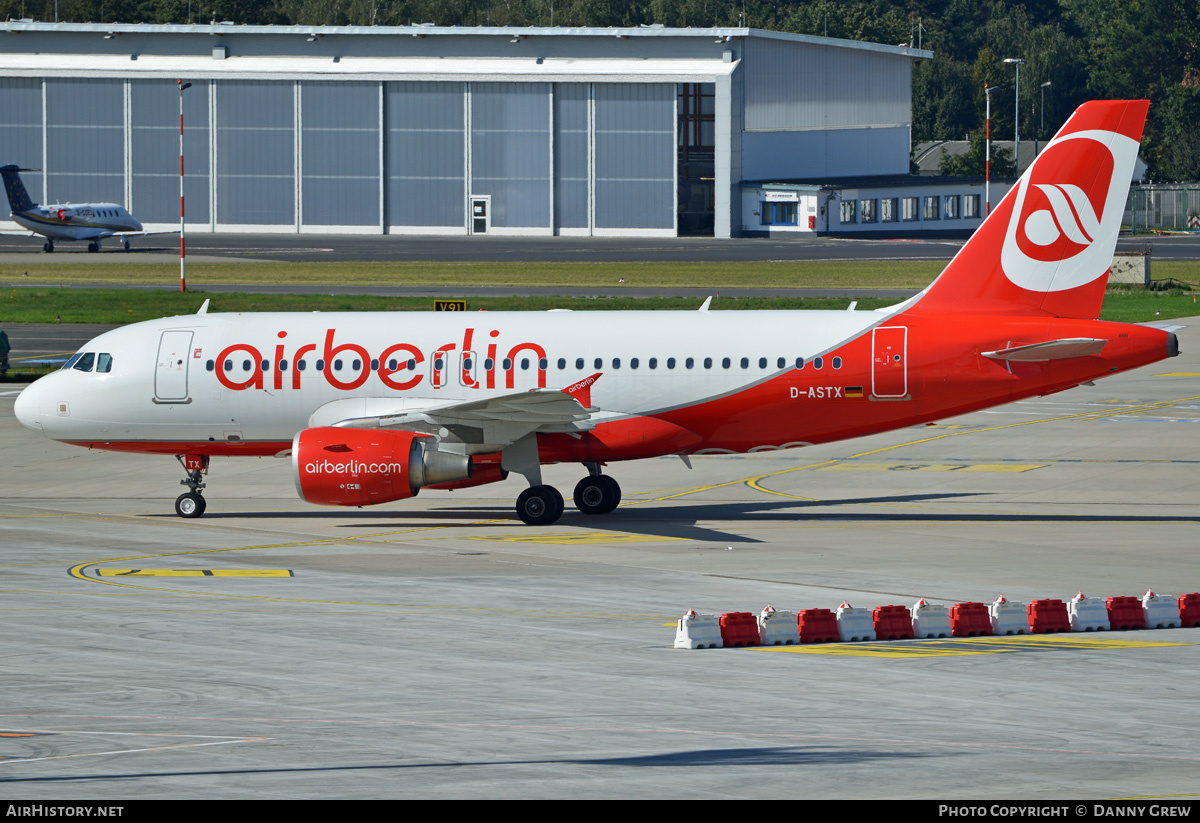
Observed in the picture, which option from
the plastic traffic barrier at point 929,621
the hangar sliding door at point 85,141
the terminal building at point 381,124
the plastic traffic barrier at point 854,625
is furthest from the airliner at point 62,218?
the plastic traffic barrier at point 929,621

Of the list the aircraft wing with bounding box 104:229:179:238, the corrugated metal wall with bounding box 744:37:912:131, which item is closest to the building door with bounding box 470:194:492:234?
the corrugated metal wall with bounding box 744:37:912:131

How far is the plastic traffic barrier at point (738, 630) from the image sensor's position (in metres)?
20.9

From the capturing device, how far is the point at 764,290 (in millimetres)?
87062

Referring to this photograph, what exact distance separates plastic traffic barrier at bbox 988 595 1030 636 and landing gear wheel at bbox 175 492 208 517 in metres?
18.3

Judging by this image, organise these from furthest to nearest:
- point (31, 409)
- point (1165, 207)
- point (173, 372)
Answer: point (1165, 207) < point (31, 409) < point (173, 372)

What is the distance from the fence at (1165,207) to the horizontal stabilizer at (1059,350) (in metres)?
133

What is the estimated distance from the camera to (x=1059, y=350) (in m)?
31.0

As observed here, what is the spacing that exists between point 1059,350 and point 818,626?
39.8 feet

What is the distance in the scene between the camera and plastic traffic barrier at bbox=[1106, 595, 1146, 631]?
72.2ft

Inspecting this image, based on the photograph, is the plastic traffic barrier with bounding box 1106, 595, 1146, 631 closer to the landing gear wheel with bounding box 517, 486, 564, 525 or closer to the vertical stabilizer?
the landing gear wheel with bounding box 517, 486, 564, 525

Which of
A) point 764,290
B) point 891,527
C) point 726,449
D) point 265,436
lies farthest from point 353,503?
point 764,290

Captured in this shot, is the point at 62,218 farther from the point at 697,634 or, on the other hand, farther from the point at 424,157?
the point at 697,634

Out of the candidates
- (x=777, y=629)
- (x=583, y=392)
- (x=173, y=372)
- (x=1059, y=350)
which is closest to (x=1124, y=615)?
(x=777, y=629)
